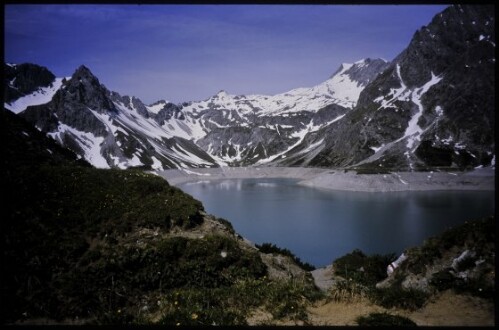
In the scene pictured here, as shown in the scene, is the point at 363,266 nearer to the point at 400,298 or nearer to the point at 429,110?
the point at 400,298

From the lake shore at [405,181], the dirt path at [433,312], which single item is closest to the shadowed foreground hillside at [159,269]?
the dirt path at [433,312]

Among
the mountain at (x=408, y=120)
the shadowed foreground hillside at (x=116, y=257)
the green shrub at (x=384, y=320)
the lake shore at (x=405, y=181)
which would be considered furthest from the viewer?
the mountain at (x=408, y=120)

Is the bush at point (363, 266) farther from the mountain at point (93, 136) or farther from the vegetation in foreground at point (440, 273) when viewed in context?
the mountain at point (93, 136)

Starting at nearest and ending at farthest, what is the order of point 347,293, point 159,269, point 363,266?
1. point 347,293
2. point 159,269
3. point 363,266

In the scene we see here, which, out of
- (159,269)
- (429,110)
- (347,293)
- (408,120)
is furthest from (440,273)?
(408,120)

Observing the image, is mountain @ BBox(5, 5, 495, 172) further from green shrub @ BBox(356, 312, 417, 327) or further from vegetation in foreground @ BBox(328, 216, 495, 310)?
green shrub @ BBox(356, 312, 417, 327)

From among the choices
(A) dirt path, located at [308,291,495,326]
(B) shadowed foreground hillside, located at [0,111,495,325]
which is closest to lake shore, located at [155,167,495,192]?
(B) shadowed foreground hillside, located at [0,111,495,325]

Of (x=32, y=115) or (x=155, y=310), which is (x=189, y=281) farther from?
(x=32, y=115)
